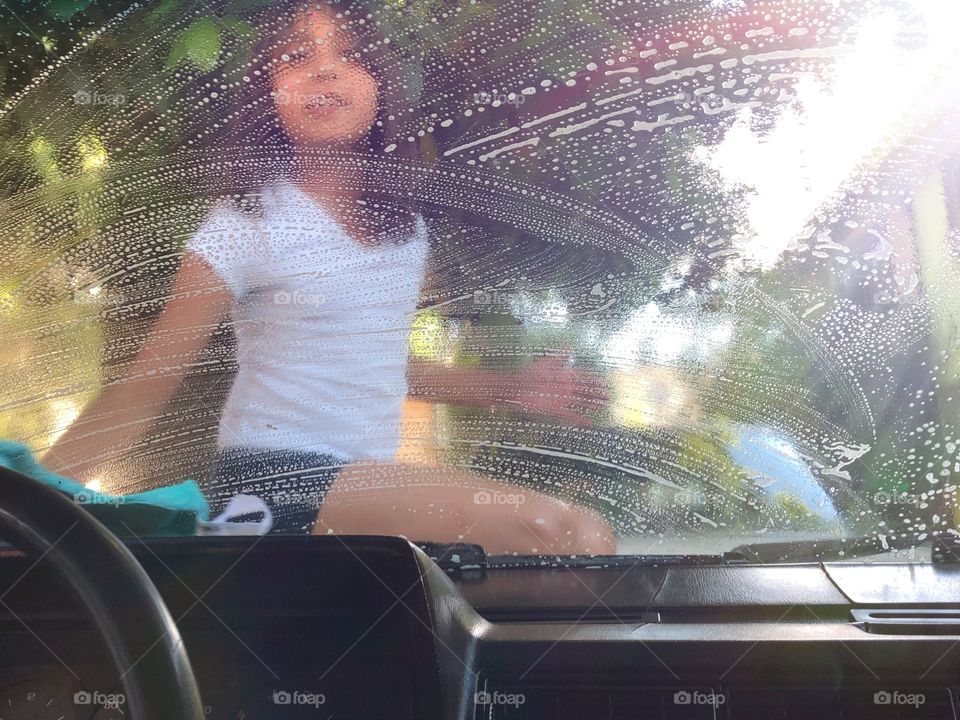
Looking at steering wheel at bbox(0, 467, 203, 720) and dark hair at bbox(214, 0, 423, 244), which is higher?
dark hair at bbox(214, 0, 423, 244)

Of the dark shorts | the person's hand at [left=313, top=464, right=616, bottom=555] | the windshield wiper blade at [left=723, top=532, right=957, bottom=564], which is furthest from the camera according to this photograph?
the dark shorts

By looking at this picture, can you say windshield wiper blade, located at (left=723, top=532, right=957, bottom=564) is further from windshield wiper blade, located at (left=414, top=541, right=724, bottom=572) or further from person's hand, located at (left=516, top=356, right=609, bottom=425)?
person's hand, located at (left=516, top=356, right=609, bottom=425)

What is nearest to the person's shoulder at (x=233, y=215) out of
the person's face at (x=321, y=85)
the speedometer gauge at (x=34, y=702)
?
the person's face at (x=321, y=85)

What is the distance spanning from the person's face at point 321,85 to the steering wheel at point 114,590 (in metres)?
1.35

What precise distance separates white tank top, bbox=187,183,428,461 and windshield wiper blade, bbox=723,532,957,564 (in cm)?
100

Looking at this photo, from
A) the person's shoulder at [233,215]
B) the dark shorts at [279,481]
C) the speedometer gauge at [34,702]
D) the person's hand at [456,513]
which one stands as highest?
the person's shoulder at [233,215]

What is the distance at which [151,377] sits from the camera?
232 centimetres

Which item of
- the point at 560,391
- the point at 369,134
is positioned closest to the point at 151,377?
the point at 369,134

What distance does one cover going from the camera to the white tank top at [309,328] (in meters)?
2.20

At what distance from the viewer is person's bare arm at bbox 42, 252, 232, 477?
2.29 metres

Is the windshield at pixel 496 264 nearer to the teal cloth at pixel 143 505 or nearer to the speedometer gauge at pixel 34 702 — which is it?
the teal cloth at pixel 143 505

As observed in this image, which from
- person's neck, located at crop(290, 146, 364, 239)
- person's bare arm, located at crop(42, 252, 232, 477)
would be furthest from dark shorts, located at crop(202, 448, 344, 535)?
person's neck, located at crop(290, 146, 364, 239)

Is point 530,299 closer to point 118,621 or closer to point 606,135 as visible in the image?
point 606,135

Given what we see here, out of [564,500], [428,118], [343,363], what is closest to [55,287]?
[343,363]
